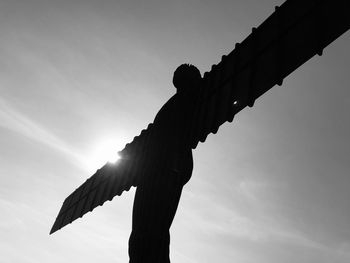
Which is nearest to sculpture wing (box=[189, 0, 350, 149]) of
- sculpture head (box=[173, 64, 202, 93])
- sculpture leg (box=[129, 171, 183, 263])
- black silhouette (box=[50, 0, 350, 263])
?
black silhouette (box=[50, 0, 350, 263])

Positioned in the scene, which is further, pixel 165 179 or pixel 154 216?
pixel 165 179

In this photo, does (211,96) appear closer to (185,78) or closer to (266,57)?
(185,78)

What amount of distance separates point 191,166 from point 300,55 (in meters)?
1.75

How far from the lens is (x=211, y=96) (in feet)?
14.3

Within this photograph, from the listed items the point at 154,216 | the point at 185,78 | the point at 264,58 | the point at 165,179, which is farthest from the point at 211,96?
the point at 154,216

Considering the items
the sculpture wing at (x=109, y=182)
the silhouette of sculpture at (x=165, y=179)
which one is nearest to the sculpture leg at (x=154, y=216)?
the silhouette of sculpture at (x=165, y=179)

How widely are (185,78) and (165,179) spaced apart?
1562mm

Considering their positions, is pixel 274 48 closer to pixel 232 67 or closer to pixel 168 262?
pixel 232 67

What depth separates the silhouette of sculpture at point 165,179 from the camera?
3225mm

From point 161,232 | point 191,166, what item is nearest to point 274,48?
point 191,166

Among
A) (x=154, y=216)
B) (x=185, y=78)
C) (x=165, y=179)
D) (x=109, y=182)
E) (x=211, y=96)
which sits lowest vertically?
(x=154, y=216)

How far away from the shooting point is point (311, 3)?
11.4 ft

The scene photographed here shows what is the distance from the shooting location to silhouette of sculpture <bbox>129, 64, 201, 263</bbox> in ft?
10.6

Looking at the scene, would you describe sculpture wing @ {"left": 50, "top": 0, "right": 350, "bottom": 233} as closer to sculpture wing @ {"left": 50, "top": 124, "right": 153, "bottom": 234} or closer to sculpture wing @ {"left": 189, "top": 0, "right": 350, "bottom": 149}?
sculpture wing @ {"left": 189, "top": 0, "right": 350, "bottom": 149}
